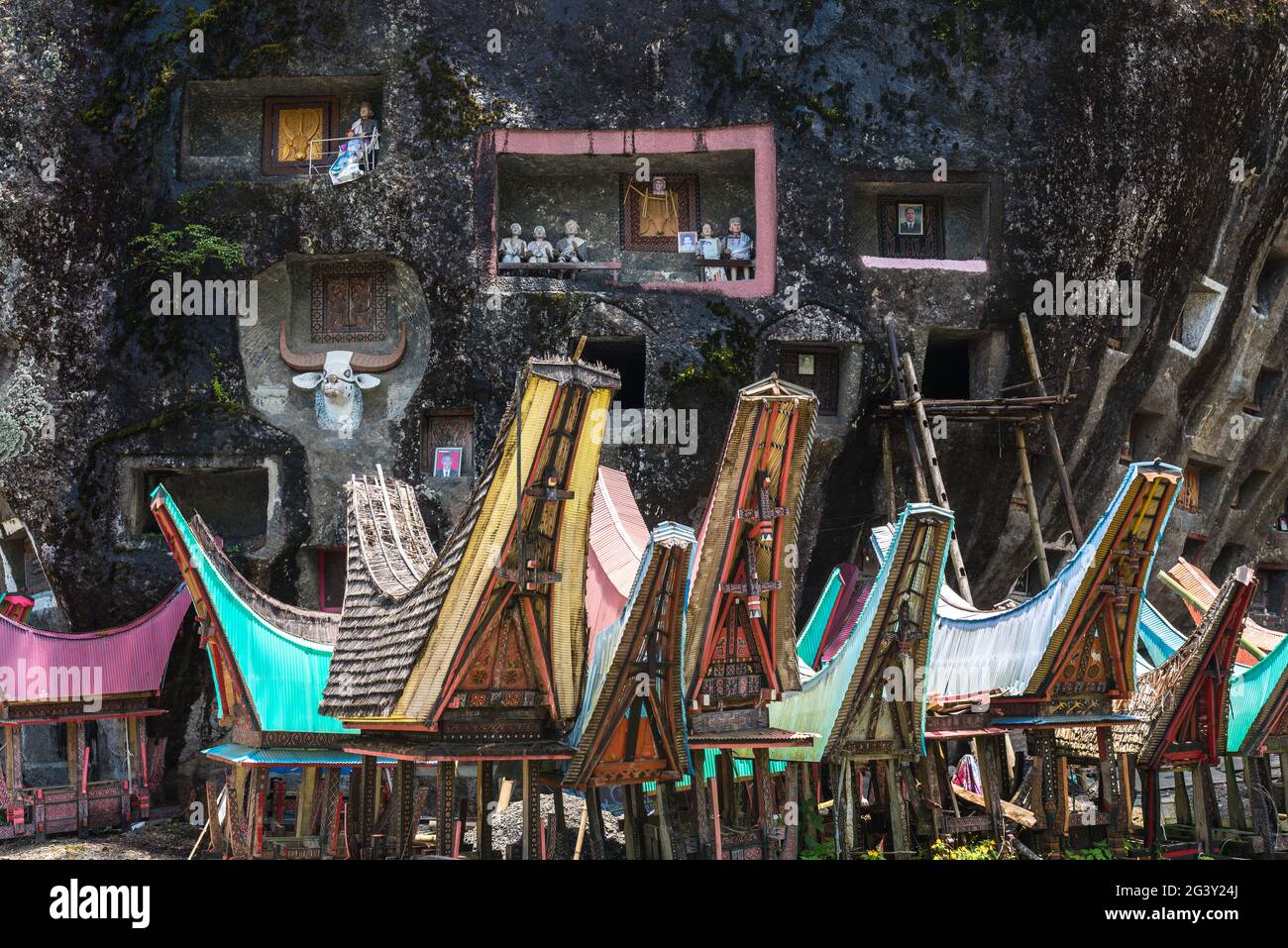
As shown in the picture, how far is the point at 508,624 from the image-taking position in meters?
13.3

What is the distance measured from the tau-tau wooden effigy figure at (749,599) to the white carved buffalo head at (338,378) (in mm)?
9701

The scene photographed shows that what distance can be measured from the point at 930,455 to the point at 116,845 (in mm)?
11483

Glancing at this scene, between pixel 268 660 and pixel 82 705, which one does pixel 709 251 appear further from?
pixel 82 705

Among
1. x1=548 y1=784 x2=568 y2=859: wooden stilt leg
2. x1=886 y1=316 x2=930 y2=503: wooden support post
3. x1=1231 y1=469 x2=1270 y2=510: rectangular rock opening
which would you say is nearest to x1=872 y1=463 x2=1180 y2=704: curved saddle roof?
x1=548 y1=784 x2=568 y2=859: wooden stilt leg

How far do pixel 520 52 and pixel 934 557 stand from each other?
37.3ft

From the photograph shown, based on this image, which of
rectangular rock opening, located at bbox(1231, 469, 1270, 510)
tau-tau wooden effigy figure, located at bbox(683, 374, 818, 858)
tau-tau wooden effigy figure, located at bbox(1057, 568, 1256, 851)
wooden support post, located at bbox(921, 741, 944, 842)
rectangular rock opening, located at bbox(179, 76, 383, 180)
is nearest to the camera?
tau-tau wooden effigy figure, located at bbox(683, 374, 818, 858)

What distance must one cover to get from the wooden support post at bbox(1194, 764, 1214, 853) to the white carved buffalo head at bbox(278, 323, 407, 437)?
12.0 m

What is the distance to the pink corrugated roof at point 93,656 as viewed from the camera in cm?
1903

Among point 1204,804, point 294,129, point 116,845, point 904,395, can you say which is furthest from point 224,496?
point 1204,804

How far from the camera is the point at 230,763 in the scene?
15836 mm

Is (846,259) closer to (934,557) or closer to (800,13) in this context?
(800,13)

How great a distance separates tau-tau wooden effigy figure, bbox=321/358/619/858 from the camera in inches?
496

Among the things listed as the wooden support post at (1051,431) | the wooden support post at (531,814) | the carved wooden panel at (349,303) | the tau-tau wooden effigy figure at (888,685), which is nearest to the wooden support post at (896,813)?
the tau-tau wooden effigy figure at (888,685)

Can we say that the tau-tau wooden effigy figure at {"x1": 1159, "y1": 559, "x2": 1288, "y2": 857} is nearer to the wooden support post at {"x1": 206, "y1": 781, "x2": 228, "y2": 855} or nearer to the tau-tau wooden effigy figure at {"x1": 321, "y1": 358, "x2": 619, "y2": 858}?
the tau-tau wooden effigy figure at {"x1": 321, "y1": 358, "x2": 619, "y2": 858}
